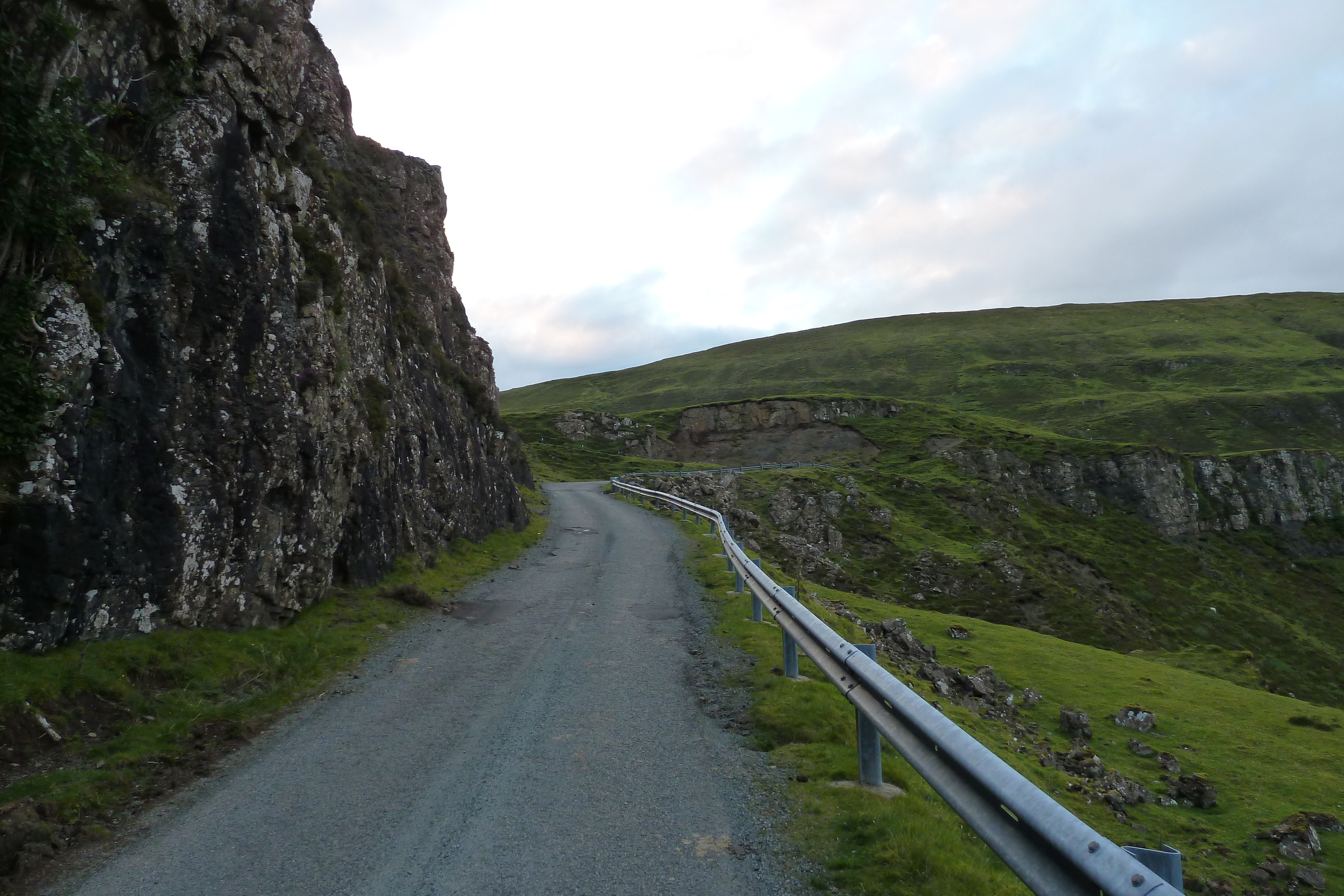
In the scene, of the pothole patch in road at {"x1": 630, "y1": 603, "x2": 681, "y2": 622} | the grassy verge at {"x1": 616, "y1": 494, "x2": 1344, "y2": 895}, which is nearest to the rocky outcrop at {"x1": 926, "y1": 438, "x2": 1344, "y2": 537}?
the grassy verge at {"x1": 616, "y1": 494, "x2": 1344, "y2": 895}

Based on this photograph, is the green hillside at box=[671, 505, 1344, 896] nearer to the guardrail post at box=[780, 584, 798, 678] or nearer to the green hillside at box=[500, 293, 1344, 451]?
the guardrail post at box=[780, 584, 798, 678]

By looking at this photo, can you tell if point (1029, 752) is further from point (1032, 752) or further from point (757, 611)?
point (757, 611)

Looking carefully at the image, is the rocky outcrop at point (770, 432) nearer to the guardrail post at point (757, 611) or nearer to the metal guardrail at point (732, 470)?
the metal guardrail at point (732, 470)

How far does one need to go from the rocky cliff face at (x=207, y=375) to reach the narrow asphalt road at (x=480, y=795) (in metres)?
2.90

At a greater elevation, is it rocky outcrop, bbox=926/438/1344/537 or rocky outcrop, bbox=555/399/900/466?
rocky outcrop, bbox=555/399/900/466

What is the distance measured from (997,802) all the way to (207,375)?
468 inches

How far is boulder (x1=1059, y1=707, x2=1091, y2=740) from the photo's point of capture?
566 inches

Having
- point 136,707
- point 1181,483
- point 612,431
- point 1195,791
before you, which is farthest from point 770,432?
point 136,707

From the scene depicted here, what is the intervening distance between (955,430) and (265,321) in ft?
212

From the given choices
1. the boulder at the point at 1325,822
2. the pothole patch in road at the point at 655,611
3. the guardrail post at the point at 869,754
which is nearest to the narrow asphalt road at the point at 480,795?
the guardrail post at the point at 869,754

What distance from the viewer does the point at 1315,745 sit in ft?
50.3

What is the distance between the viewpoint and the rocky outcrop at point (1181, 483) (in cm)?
5862

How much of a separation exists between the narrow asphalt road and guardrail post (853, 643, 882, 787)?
3.21 feet

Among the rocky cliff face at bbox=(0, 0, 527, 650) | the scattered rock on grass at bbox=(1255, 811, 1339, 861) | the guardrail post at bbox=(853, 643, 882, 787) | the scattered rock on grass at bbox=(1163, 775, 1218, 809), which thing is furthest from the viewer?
the scattered rock on grass at bbox=(1163, 775, 1218, 809)
